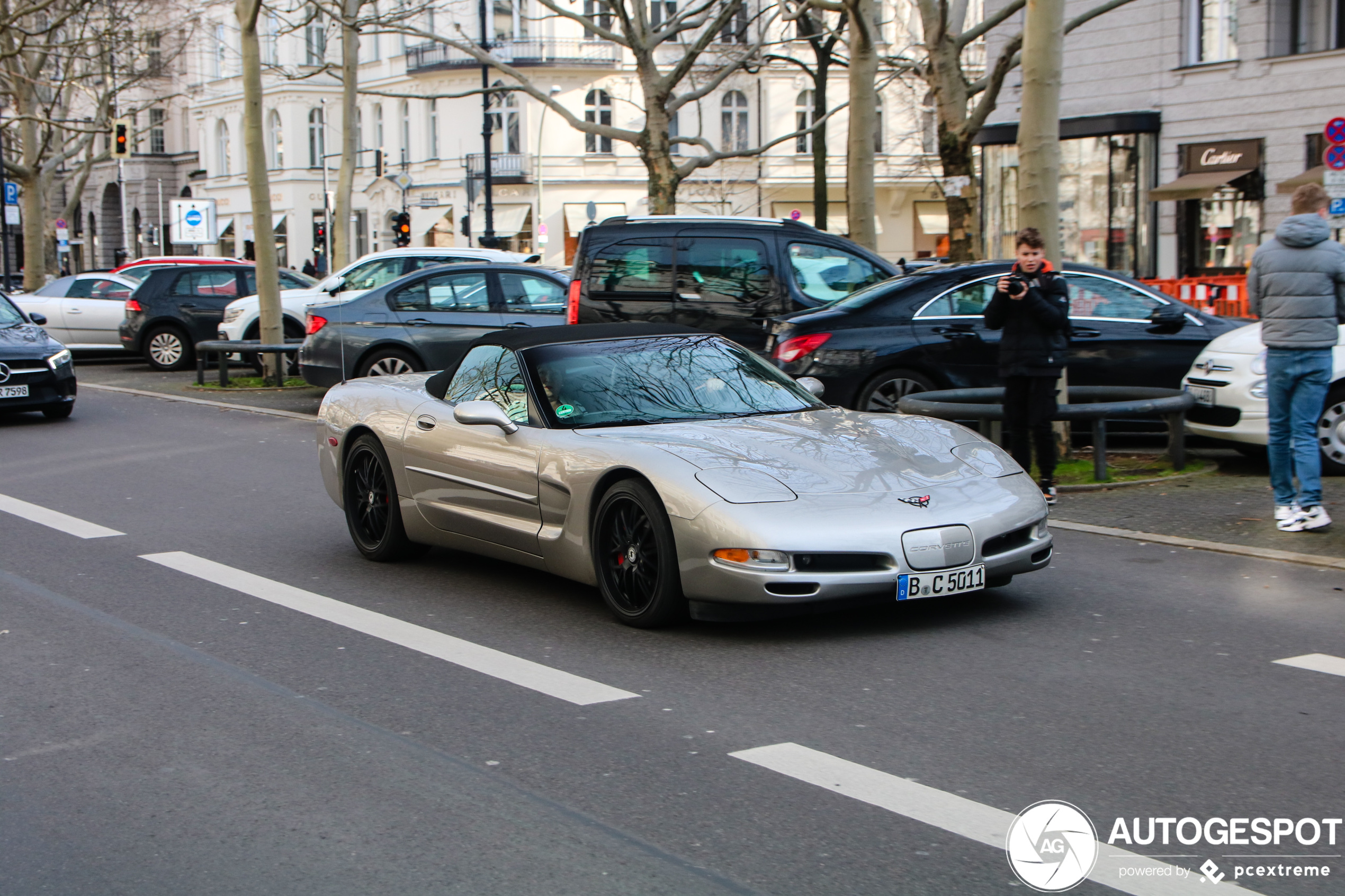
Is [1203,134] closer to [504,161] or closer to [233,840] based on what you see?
[233,840]

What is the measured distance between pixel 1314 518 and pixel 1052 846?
18.3 feet

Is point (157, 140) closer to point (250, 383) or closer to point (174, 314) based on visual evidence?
point (174, 314)

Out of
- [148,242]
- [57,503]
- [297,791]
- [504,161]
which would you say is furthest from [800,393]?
[148,242]

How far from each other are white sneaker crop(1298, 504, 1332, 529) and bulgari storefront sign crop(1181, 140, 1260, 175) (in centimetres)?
2114

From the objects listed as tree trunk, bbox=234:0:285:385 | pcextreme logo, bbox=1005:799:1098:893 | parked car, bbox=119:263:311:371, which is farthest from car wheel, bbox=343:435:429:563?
parked car, bbox=119:263:311:371

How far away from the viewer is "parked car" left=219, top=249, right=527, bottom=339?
70.7ft

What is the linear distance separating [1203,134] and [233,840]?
28.1 metres

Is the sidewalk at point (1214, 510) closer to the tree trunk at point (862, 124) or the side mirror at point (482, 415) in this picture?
the side mirror at point (482, 415)

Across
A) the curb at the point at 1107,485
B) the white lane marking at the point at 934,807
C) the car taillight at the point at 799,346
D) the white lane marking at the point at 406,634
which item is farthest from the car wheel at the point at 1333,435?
the white lane marking at the point at 934,807

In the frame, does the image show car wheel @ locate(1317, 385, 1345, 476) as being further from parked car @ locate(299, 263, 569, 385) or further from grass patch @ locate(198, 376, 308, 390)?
grass patch @ locate(198, 376, 308, 390)

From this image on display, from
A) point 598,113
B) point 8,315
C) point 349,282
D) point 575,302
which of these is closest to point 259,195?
point 349,282

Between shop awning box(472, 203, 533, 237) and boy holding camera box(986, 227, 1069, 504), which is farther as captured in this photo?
shop awning box(472, 203, 533, 237)

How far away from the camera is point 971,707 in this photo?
5410 mm

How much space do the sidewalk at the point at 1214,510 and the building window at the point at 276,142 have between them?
2331 inches
